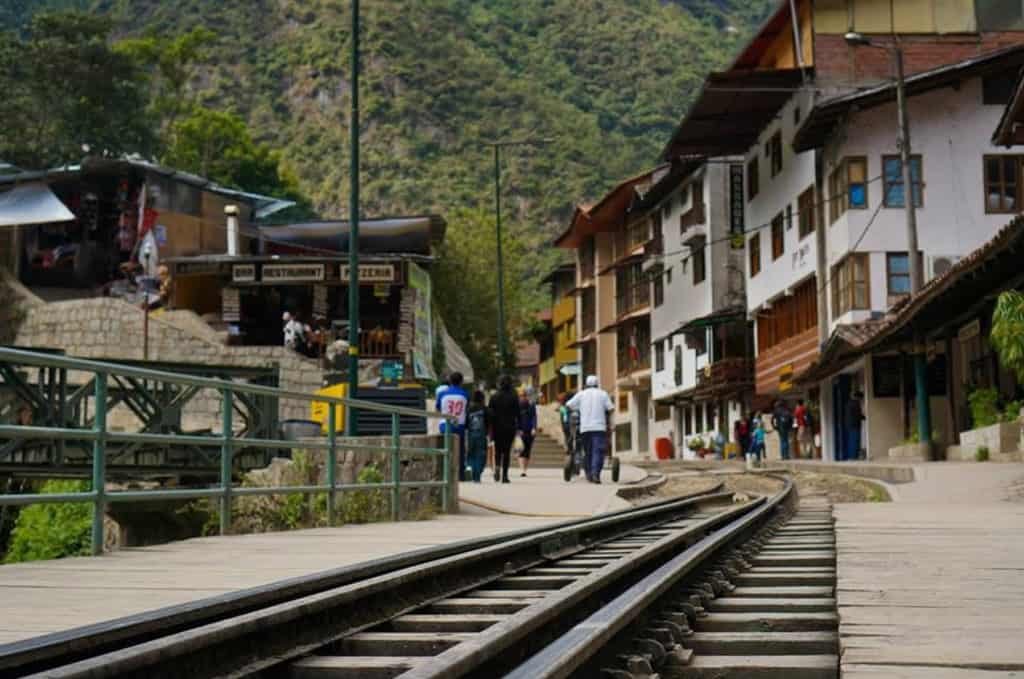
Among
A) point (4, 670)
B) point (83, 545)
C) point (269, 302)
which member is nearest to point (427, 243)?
point (269, 302)

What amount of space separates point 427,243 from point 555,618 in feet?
155

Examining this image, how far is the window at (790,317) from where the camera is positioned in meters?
50.8

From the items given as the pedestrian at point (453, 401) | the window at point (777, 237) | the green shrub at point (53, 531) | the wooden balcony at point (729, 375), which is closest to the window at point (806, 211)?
the window at point (777, 237)

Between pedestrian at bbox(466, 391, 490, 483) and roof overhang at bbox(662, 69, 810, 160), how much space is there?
23.7 m

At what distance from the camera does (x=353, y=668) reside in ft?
17.4

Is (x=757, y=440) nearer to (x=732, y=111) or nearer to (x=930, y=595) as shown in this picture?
(x=732, y=111)

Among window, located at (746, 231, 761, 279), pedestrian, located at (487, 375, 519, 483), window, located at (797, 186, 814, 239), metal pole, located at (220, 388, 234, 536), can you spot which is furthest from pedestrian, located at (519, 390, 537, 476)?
window, located at (746, 231, 761, 279)

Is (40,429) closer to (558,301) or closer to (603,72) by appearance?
(558,301)

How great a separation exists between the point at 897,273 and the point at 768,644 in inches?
1598

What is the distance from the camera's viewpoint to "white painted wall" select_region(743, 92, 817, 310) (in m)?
50.2

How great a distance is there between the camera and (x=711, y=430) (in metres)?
69.7

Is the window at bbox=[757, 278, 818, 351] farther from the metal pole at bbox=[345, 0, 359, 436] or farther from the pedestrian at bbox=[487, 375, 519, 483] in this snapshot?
the pedestrian at bbox=[487, 375, 519, 483]

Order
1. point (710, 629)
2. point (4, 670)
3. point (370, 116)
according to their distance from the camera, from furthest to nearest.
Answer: point (370, 116)
point (710, 629)
point (4, 670)

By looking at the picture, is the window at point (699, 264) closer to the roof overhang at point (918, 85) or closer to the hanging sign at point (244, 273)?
the roof overhang at point (918, 85)
